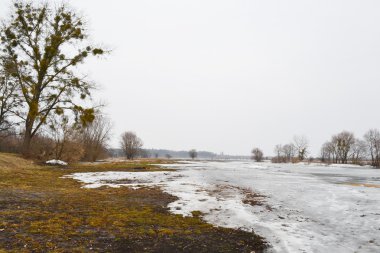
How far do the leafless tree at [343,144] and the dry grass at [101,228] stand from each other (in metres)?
89.5

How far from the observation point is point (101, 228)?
5.65 meters

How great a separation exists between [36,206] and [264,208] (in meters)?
6.43

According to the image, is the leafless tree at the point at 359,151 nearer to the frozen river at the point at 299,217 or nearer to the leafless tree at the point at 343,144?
the leafless tree at the point at 343,144

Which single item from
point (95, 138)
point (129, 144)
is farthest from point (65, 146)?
point (129, 144)

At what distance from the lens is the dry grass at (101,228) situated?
15.3ft

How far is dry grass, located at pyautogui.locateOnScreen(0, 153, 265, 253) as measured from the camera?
467 cm

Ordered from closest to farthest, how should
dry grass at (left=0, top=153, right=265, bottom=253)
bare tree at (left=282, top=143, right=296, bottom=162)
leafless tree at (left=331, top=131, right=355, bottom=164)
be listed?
dry grass at (left=0, top=153, right=265, bottom=253) → leafless tree at (left=331, top=131, right=355, bottom=164) → bare tree at (left=282, top=143, right=296, bottom=162)

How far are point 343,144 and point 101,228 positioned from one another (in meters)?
92.3

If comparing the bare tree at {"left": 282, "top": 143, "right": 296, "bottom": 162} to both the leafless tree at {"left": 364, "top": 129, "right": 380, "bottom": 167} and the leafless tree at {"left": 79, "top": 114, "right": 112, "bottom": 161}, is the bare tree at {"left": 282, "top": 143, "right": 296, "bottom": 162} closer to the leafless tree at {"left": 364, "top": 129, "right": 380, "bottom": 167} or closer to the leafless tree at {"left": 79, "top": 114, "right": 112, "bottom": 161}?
the leafless tree at {"left": 364, "top": 129, "right": 380, "bottom": 167}

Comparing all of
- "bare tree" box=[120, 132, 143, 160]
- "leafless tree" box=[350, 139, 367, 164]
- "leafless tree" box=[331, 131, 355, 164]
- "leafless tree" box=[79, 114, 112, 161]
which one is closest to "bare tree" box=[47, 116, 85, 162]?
"leafless tree" box=[79, 114, 112, 161]

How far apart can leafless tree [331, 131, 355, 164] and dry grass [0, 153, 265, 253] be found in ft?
294

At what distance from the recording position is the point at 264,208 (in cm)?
876

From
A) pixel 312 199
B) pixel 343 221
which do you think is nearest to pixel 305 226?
pixel 343 221

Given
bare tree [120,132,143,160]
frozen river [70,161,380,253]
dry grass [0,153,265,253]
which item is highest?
bare tree [120,132,143,160]
